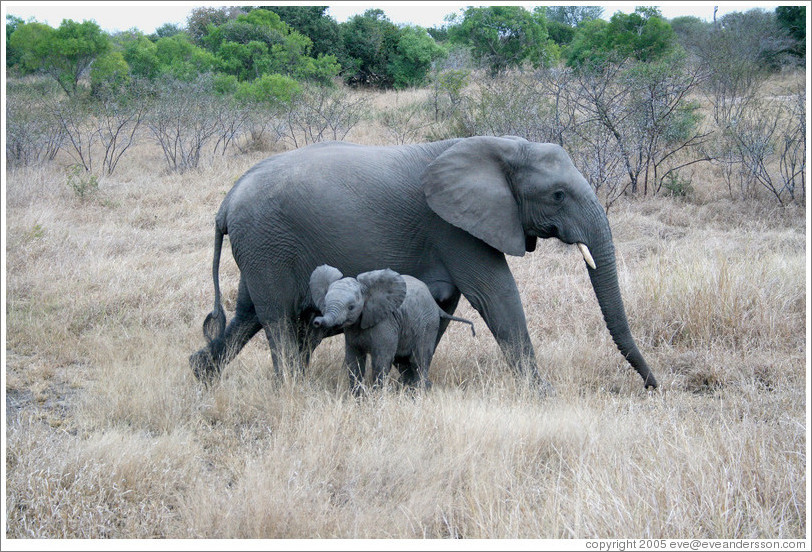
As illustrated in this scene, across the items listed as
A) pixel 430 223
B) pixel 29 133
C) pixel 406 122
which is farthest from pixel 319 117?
pixel 430 223

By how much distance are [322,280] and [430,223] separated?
87 centimetres

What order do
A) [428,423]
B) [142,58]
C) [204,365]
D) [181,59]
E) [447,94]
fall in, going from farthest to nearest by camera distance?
[181,59], [142,58], [447,94], [204,365], [428,423]

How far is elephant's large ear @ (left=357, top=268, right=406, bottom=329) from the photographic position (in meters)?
4.38

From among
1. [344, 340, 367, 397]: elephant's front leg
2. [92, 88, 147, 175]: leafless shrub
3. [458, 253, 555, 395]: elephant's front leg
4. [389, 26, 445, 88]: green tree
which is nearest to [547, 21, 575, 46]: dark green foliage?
[389, 26, 445, 88]: green tree

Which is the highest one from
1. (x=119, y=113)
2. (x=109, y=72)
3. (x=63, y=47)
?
(x=63, y=47)

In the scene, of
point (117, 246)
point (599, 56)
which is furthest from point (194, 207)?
point (599, 56)

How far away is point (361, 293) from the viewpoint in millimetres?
4344

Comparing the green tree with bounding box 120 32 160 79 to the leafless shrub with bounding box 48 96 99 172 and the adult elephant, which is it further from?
the adult elephant

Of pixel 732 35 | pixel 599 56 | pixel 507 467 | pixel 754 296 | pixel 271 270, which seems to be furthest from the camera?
pixel 732 35

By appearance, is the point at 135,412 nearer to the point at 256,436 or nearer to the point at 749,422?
the point at 256,436

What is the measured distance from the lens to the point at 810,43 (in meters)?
4.39

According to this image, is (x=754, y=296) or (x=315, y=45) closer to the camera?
(x=754, y=296)

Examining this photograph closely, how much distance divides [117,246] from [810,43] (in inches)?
292

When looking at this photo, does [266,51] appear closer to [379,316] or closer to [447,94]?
[447,94]
